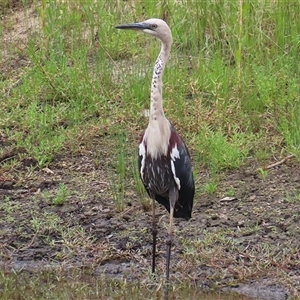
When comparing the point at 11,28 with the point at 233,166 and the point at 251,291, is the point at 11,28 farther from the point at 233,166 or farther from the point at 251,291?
the point at 251,291

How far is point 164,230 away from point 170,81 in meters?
2.01

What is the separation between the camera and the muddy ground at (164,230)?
5.92 meters

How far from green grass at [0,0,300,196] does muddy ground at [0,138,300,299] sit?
0.73ft

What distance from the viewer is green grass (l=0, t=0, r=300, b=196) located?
24.5ft

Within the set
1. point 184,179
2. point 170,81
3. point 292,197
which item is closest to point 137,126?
point 170,81

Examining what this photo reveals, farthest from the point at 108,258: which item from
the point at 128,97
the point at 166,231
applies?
the point at 128,97

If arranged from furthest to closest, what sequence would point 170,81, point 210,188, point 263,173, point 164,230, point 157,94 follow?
point 170,81 → point 263,173 → point 210,188 → point 164,230 → point 157,94

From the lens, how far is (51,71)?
8234 mm

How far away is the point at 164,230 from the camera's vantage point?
6469mm

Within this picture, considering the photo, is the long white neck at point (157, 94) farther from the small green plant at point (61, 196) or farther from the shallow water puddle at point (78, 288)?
the small green plant at point (61, 196)

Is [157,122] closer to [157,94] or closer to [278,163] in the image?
[157,94]

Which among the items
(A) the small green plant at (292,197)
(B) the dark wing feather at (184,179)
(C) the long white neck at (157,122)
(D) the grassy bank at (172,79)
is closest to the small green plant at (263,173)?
(D) the grassy bank at (172,79)

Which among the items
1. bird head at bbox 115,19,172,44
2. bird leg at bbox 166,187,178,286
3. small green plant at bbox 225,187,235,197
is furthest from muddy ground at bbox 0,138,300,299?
bird head at bbox 115,19,172,44

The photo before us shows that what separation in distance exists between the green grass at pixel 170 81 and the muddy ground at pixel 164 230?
22 centimetres
